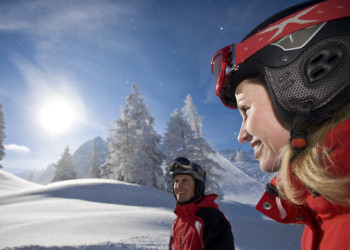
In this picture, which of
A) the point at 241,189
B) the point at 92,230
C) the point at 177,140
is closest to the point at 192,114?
the point at 177,140

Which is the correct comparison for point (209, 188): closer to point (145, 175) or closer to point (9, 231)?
point (145, 175)

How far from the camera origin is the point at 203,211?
299 cm

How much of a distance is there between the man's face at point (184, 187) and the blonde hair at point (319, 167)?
117 inches

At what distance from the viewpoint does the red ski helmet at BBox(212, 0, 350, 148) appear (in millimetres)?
852

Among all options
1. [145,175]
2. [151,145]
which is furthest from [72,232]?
[151,145]

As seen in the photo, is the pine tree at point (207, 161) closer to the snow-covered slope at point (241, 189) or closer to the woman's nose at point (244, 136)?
the woman's nose at point (244, 136)

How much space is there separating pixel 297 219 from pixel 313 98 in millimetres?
767

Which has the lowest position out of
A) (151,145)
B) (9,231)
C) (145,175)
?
(9,231)

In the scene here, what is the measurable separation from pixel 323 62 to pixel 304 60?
0.09 meters

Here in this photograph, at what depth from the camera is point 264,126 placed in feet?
3.54

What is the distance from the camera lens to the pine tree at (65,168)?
126 feet

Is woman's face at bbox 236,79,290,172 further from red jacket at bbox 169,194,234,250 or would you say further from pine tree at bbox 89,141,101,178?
pine tree at bbox 89,141,101,178

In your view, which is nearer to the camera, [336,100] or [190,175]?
[336,100]

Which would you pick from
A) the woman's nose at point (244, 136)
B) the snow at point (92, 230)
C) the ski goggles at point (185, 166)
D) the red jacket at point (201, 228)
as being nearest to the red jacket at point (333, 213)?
the woman's nose at point (244, 136)
